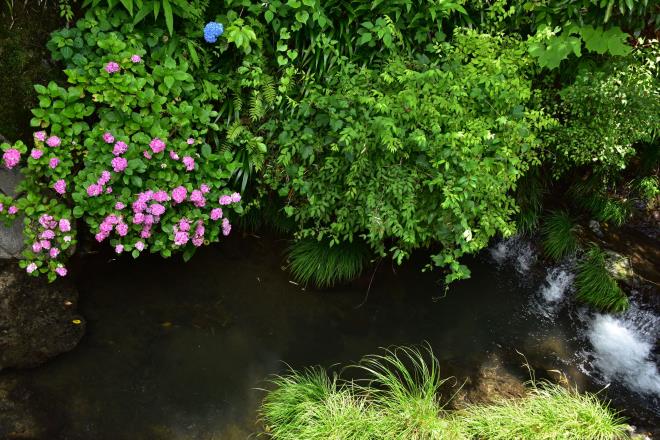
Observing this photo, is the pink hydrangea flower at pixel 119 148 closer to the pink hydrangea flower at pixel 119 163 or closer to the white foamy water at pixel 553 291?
the pink hydrangea flower at pixel 119 163

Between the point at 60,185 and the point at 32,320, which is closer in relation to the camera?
the point at 60,185

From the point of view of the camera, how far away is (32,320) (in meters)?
3.80

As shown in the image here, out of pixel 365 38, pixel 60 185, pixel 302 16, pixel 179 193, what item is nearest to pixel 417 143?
pixel 365 38

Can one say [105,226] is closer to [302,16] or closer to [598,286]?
[302,16]

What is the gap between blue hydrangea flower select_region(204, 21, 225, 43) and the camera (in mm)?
3441

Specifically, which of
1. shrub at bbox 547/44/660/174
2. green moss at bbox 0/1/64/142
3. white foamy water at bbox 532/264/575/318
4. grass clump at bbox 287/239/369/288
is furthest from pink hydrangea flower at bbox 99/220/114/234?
white foamy water at bbox 532/264/575/318

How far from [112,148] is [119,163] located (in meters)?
0.18

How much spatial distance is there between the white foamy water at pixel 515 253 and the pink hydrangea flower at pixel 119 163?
3.74 metres

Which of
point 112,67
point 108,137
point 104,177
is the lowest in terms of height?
point 104,177

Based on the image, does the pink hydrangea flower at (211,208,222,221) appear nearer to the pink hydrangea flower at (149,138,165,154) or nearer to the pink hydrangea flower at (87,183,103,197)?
the pink hydrangea flower at (149,138,165,154)

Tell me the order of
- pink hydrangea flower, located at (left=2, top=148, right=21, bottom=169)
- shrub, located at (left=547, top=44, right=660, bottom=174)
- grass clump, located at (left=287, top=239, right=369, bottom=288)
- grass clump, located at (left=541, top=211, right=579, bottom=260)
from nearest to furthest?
pink hydrangea flower, located at (left=2, top=148, right=21, bottom=169)
shrub, located at (left=547, top=44, right=660, bottom=174)
grass clump, located at (left=287, top=239, right=369, bottom=288)
grass clump, located at (left=541, top=211, right=579, bottom=260)

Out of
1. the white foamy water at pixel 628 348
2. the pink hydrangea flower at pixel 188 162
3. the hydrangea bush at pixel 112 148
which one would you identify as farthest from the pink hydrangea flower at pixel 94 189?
the white foamy water at pixel 628 348

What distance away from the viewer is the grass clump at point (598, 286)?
465 cm

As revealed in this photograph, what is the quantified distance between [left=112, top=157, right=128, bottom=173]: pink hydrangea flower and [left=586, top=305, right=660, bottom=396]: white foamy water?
13.5 feet
